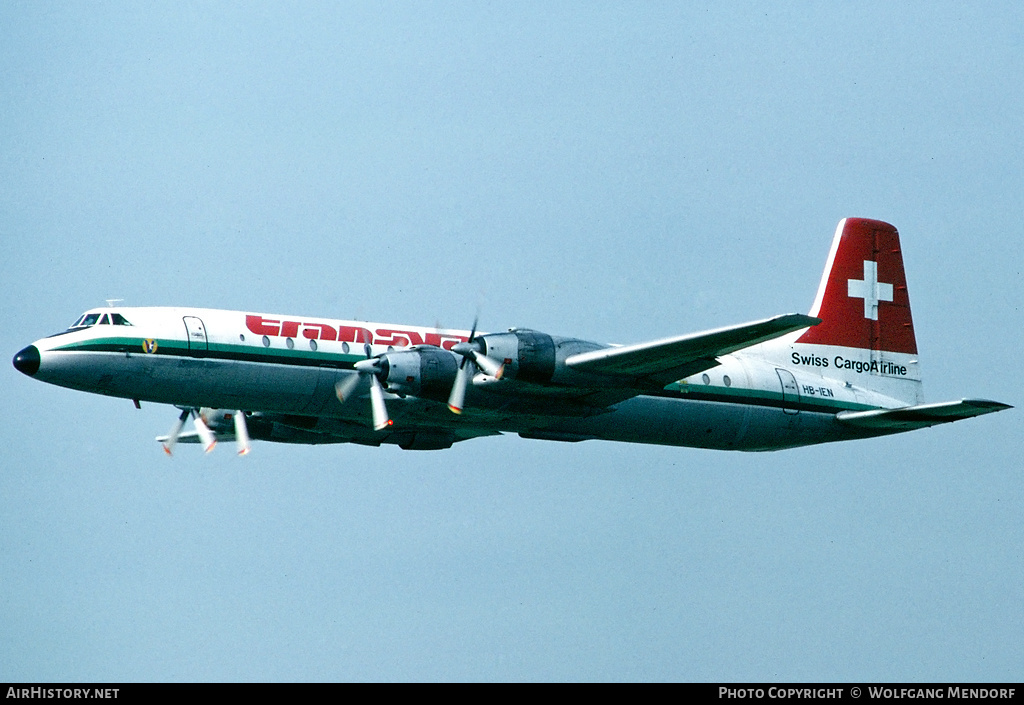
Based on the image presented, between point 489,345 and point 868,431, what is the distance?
13.6 m

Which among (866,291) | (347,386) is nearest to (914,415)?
(866,291)

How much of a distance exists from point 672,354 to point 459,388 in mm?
5435

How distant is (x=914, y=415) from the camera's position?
40562 mm

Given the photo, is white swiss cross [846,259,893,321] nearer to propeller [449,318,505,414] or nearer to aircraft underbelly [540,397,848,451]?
aircraft underbelly [540,397,848,451]

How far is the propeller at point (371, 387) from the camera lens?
36.2 m

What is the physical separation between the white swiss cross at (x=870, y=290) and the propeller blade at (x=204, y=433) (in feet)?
66.9

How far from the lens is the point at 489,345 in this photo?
1384 inches

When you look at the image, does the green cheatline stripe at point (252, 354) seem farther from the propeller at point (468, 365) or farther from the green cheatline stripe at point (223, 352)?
the propeller at point (468, 365)

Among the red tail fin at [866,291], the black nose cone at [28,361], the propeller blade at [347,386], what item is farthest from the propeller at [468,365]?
the red tail fin at [866,291]

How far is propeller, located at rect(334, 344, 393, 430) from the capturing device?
36188 millimetres

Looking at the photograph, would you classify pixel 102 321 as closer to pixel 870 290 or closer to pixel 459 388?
pixel 459 388

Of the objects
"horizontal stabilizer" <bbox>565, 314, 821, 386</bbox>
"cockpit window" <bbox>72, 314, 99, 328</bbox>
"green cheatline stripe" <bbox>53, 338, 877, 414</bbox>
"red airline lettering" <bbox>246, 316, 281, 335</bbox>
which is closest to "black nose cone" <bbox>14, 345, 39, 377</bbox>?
"green cheatline stripe" <bbox>53, 338, 877, 414</bbox>

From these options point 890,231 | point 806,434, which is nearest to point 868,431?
point 806,434
